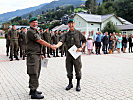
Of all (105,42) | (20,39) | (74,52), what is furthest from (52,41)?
(74,52)

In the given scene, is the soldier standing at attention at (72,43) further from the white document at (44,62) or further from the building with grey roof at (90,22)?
the building with grey roof at (90,22)

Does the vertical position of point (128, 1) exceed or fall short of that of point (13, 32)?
it exceeds it

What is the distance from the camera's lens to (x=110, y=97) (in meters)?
4.30

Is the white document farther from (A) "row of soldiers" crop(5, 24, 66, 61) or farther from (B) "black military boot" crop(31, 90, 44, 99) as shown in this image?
(A) "row of soldiers" crop(5, 24, 66, 61)

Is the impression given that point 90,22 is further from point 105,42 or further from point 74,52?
point 74,52

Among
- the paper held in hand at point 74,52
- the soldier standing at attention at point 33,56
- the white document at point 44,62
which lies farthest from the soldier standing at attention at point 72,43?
the soldier standing at attention at point 33,56

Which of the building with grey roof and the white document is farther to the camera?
the building with grey roof

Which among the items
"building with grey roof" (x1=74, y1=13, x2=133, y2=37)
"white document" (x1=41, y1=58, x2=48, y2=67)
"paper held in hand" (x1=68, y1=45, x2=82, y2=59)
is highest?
"building with grey roof" (x1=74, y1=13, x2=133, y2=37)

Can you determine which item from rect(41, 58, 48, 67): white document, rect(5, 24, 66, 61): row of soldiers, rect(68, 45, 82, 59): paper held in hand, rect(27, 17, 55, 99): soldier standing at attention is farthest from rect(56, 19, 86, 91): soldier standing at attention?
rect(5, 24, 66, 61): row of soldiers

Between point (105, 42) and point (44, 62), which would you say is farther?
point (105, 42)

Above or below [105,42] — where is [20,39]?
above

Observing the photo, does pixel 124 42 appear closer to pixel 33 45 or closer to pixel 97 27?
pixel 33 45

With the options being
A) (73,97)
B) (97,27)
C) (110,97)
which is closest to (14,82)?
(73,97)

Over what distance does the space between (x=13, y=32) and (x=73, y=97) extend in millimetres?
7442
